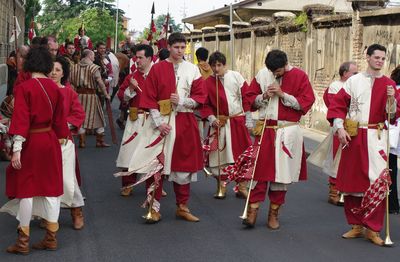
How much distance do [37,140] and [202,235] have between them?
1.87m

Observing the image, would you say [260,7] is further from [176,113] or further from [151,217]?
[151,217]

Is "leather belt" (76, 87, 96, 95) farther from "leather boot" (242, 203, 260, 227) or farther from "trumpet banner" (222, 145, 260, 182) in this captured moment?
"leather boot" (242, 203, 260, 227)

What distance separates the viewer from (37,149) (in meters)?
6.20

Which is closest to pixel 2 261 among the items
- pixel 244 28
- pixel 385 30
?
pixel 385 30

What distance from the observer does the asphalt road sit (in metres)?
6.37

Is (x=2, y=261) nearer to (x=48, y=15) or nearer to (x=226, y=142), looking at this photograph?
(x=226, y=142)

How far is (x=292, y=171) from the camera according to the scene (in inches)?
293

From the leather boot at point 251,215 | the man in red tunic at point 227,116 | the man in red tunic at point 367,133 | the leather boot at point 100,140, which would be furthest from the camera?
the leather boot at point 100,140

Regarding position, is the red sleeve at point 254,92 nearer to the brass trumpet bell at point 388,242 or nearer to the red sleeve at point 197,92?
the red sleeve at point 197,92

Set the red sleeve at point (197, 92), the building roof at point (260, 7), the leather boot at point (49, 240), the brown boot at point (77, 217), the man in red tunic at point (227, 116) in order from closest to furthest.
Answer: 1. the leather boot at point (49, 240)
2. the brown boot at point (77, 217)
3. the red sleeve at point (197, 92)
4. the man in red tunic at point (227, 116)
5. the building roof at point (260, 7)

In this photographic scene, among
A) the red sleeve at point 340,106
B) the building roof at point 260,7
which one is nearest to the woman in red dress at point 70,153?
the red sleeve at point 340,106

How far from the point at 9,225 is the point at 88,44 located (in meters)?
10.1

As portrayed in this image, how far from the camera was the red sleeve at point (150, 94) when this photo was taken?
756cm

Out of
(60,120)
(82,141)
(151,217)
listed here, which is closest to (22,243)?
(60,120)
